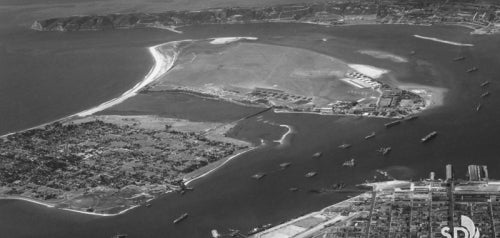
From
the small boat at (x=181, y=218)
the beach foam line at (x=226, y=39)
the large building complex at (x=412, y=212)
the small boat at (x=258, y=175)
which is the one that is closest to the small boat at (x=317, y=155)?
the small boat at (x=258, y=175)

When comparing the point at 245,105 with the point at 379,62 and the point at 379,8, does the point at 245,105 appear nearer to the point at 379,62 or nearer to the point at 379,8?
the point at 379,62

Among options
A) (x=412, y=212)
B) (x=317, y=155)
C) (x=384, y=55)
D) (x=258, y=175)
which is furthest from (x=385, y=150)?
(x=384, y=55)

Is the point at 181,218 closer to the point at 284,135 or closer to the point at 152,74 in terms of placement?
the point at 284,135

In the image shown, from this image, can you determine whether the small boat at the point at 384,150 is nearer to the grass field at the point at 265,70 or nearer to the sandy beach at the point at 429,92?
the sandy beach at the point at 429,92

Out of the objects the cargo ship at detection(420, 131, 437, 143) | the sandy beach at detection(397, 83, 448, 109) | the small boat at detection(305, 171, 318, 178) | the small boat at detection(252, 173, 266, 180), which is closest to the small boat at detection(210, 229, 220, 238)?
the small boat at detection(252, 173, 266, 180)

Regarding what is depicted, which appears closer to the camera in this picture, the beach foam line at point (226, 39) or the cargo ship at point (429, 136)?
the cargo ship at point (429, 136)

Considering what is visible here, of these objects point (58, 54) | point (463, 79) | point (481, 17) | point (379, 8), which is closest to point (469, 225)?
point (463, 79)

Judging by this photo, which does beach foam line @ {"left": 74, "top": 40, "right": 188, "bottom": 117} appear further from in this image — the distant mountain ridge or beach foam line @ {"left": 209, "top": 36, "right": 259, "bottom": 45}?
the distant mountain ridge
